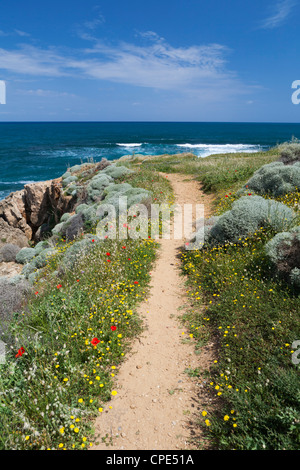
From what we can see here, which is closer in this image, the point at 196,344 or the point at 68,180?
the point at 196,344

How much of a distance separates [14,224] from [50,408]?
22575 mm

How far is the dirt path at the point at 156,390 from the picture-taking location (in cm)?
368

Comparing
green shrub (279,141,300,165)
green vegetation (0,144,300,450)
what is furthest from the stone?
green shrub (279,141,300,165)

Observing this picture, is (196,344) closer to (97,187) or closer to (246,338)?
Answer: (246,338)

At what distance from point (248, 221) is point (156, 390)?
5449 mm

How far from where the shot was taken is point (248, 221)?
8094mm

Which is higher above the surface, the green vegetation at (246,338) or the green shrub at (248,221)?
the green shrub at (248,221)

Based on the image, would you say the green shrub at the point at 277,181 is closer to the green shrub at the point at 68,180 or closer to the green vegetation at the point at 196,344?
the green vegetation at the point at 196,344

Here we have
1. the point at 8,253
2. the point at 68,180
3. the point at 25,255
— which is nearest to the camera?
the point at 25,255

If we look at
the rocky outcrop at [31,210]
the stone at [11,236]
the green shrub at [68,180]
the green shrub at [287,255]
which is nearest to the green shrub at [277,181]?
the green shrub at [287,255]

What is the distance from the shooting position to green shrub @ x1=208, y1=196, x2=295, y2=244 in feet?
25.7

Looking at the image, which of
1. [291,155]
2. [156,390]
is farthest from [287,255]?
[291,155]

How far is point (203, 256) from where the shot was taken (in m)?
7.77

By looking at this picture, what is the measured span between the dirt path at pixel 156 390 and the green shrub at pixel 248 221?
2617 millimetres
